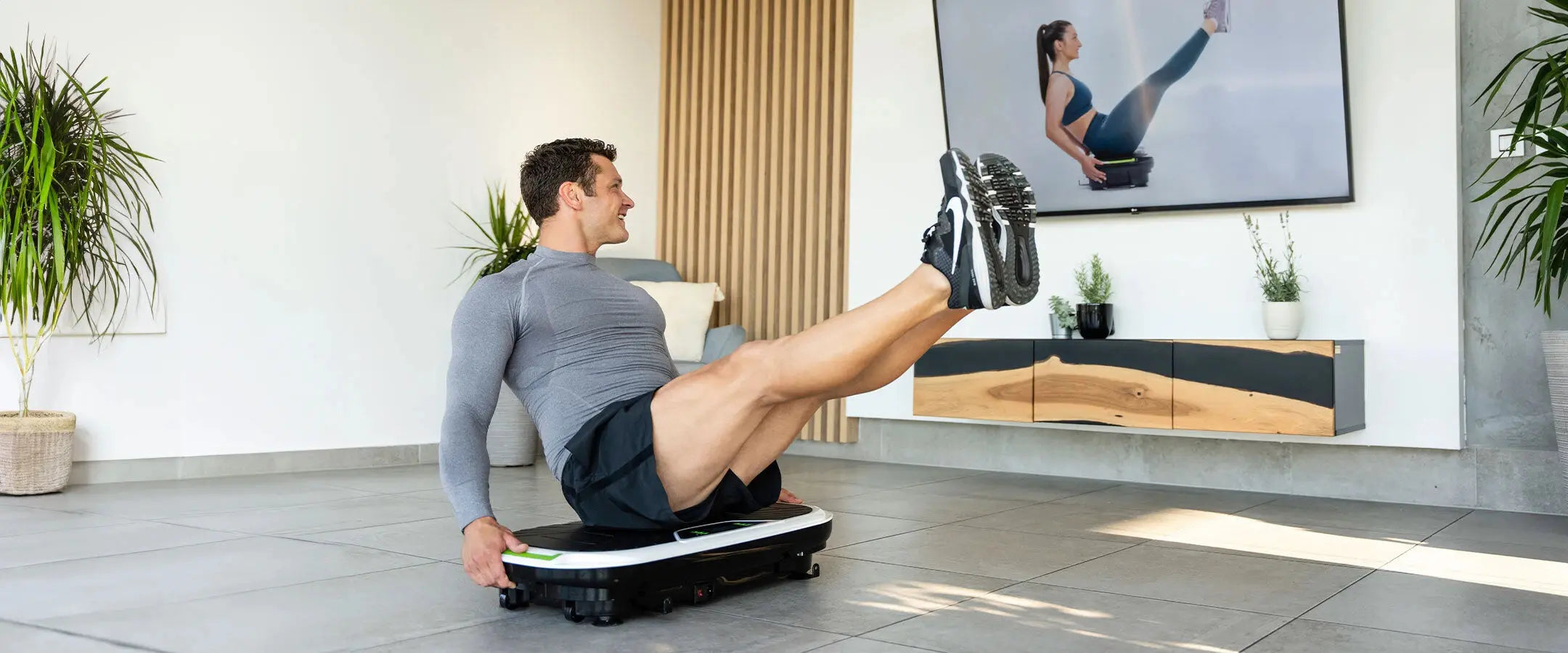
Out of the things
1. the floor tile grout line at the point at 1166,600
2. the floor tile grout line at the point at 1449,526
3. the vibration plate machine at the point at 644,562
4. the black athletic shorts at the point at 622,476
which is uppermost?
the black athletic shorts at the point at 622,476

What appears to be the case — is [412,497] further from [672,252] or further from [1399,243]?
[1399,243]

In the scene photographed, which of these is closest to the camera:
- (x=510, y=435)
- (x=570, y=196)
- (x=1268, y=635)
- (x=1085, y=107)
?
(x=1268, y=635)

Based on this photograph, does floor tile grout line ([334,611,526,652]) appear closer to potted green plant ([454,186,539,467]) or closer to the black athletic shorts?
the black athletic shorts

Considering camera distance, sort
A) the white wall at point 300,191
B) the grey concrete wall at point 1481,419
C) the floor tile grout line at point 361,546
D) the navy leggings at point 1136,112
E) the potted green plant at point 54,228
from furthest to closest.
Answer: the navy leggings at point 1136,112
the white wall at point 300,191
the grey concrete wall at point 1481,419
the potted green plant at point 54,228
the floor tile grout line at point 361,546

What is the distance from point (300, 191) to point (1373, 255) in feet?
13.8

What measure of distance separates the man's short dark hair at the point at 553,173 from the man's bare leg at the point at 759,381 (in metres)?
0.54

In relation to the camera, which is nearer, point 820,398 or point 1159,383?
point 820,398

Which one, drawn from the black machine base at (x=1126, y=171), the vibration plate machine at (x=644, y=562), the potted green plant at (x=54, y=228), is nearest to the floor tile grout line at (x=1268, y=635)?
the vibration plate machine at (x=644, y=562)

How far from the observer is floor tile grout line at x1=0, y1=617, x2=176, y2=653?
1.94 meters

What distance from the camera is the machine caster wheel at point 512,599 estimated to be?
2.28 meters

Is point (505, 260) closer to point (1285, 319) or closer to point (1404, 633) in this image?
point (1285, 319)

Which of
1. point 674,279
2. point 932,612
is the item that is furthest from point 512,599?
point 674,279

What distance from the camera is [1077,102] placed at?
484 centimetres

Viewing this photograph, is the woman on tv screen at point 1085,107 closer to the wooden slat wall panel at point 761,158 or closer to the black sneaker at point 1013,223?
the wooden slat wall panel at point 761,158
